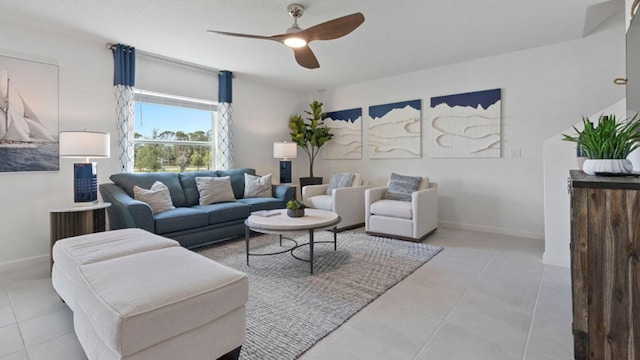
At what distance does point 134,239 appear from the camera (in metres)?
2.17

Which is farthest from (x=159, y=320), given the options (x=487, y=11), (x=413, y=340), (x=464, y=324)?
(x=487, y=11)

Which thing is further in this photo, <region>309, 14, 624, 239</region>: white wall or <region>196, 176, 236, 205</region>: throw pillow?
<region>196, 176, 236, 205</region>: throw pillow

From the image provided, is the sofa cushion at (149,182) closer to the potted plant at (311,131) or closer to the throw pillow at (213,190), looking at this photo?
the throw pillow at (213,190)

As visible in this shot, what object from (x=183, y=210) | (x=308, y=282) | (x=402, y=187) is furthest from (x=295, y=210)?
Result: (x=402, y=187)

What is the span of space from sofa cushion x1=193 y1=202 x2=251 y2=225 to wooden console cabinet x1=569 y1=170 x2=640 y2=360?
333cm

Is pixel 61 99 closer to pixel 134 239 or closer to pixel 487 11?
pixel 134 239

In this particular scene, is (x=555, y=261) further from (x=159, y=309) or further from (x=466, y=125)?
(x=159, y=309)

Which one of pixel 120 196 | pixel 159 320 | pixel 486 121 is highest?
pixel 486 121

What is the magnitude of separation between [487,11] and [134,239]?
3.73 meters

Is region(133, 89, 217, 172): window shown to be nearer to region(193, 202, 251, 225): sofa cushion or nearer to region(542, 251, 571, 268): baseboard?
region(193, 202, 251, 225): sofa cushion

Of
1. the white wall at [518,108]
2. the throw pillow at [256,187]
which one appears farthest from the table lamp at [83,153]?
the white wall at [518,108]

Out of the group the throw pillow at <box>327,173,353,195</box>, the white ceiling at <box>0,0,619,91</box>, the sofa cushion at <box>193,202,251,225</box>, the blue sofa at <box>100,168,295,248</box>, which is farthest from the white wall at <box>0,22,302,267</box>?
the throw pillow at <box>327,173,353,195</box>

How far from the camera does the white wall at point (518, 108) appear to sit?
3.59 meters

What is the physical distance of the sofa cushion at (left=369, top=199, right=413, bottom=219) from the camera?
12.5ft
